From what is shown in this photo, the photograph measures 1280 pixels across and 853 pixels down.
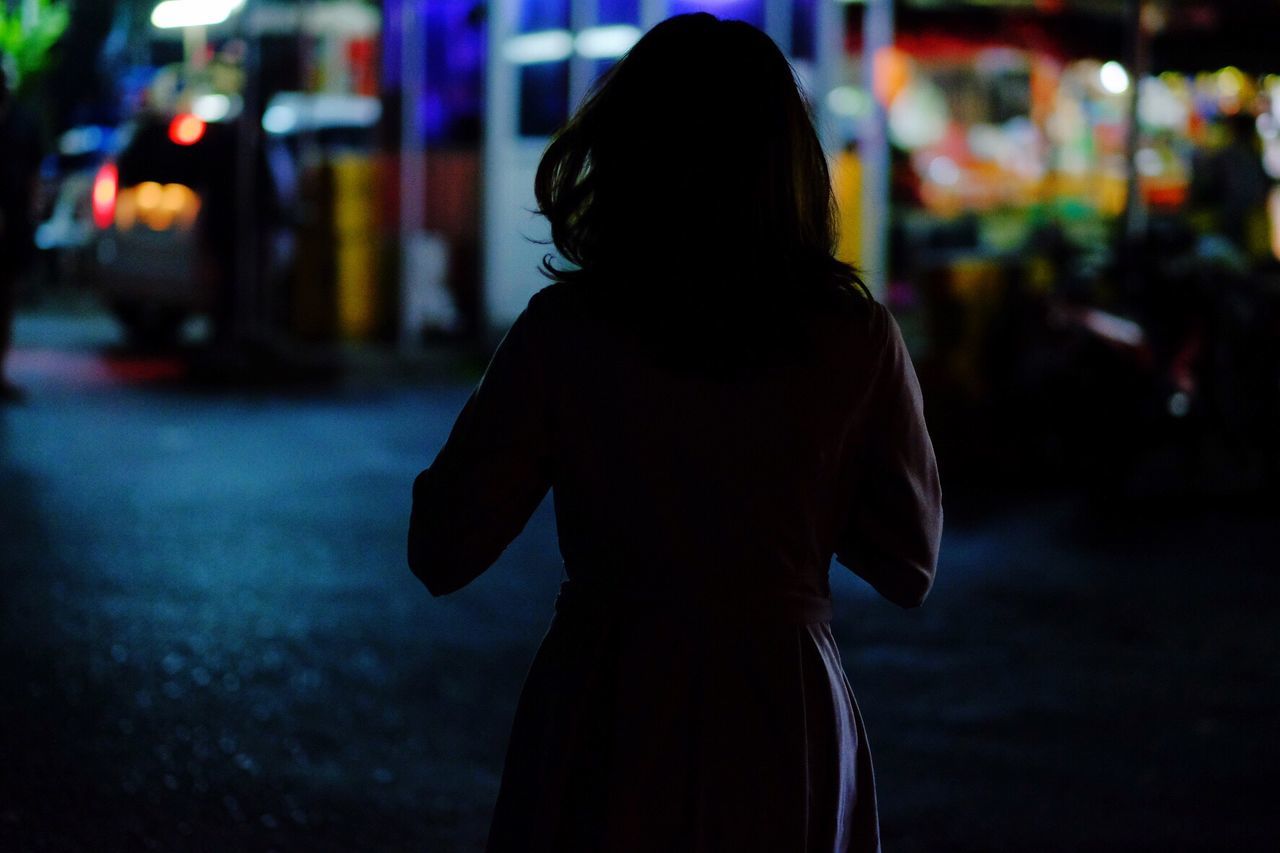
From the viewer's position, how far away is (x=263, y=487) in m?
9.81

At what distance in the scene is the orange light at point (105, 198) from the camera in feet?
54.9

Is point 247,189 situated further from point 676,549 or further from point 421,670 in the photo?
point 676,549

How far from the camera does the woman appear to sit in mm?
2148

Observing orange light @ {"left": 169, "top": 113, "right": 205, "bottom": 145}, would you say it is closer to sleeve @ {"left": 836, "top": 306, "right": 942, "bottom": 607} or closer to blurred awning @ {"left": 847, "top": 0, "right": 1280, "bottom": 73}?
blurred awning @ {"left": 847, "top": 0, "right": 1280, "bottom": 73}

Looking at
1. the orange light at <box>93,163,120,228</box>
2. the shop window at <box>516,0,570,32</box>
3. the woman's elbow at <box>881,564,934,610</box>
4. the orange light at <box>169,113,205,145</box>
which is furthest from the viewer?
the shop window at <box>516,0,570,32</box>

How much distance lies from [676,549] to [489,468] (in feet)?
0.79

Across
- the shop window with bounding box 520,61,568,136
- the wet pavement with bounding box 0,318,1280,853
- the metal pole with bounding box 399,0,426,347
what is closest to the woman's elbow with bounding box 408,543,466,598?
the wet pavement with bounding box 0,318,1280,853

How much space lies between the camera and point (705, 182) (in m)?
2.15

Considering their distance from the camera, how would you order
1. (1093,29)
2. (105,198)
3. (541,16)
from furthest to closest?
(541,16) < (1093,29) < (105,198)

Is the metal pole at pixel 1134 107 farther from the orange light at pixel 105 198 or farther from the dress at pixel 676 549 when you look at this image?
the dress at pixel 676 549

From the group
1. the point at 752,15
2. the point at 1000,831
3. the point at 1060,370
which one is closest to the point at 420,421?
the point at 1060,370

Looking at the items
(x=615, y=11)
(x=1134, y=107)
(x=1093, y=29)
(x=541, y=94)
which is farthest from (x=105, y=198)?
(x=1093, y=29)

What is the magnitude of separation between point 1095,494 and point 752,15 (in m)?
9.25

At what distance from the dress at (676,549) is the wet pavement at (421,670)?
2.42 m
